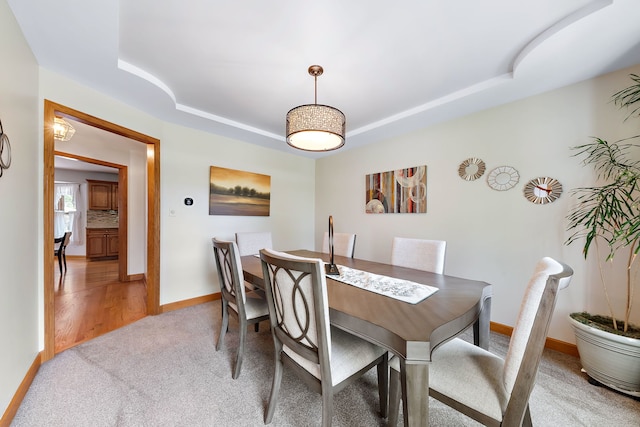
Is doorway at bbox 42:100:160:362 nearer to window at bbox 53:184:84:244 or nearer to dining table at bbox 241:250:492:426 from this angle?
dining table at bbox 241:250:492:426

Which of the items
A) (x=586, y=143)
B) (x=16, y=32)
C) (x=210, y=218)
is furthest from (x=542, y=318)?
(x=210, y=218)

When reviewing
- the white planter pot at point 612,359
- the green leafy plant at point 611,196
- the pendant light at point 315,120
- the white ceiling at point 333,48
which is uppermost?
the white ceiling at point 333,48

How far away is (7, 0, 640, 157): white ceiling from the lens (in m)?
1.43

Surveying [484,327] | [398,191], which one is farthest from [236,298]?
[398,191]

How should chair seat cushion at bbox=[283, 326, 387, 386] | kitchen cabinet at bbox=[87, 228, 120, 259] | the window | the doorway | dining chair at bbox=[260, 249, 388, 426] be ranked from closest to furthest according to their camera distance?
dining chair at bbox=[260, 249, 388, 426] → chair seat cushion at bbox=[283, 326, 387, 386] → the doorway → kitchen cabinet at bbox=[87, 228, 120, 259] → the window

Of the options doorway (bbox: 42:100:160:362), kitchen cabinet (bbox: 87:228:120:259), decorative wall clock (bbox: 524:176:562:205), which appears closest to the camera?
doorway (bbox: 42:100:160:362)

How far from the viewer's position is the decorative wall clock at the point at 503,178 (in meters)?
2.31

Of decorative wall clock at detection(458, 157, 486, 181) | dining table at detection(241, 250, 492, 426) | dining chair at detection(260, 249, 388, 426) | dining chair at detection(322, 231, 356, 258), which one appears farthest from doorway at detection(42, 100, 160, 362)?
decorative wall clock at detection(458, 157, 486, 181)

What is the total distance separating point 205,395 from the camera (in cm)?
156

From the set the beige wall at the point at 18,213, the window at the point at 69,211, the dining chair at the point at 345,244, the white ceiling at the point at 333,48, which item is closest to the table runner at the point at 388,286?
the dining chair at the point at 345,244

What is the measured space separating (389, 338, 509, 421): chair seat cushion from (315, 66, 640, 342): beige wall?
5.04 ft

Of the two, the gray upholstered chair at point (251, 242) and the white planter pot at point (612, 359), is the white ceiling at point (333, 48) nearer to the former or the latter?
the gray upholstered chair at point (251, 242)

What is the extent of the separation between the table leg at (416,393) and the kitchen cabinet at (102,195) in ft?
26.6

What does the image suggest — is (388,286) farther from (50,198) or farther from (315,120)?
(50,198)
